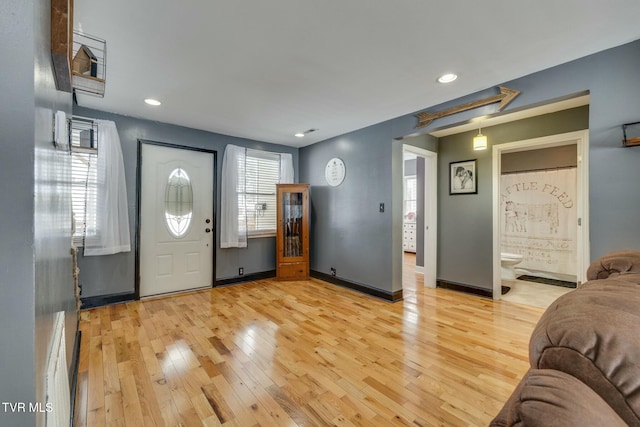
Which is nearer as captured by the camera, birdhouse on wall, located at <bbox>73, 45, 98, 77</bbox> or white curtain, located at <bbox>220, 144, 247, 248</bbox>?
birdhouse on wall, located at <bbox>73, 45, 98, 77</bbox>

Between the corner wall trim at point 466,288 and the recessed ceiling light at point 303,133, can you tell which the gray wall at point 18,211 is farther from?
the corner wall trim at point 466,288

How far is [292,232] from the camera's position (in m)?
4.63

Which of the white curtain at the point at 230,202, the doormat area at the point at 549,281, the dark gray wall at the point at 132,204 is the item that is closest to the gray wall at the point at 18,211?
the dark gray wall at the point at 132,204

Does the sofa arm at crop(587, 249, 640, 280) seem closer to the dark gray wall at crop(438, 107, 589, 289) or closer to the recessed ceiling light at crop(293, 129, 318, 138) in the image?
the dark gray wall at crop(438, 107, 589, 289)

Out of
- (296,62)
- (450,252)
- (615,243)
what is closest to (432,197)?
(450,252)

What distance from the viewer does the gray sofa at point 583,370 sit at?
0.45 metres

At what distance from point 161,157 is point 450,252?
4414 millimetres

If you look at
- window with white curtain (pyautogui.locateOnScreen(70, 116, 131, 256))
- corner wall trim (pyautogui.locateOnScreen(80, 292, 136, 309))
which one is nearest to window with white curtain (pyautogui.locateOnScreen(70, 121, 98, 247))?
window with white curtain (pyautogui.locateOnScreen(70, 116, 131, 256))

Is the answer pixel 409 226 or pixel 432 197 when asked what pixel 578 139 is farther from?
pixel 409 226

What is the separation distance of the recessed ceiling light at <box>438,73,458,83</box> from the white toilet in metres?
3.24

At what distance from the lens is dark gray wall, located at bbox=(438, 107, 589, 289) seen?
3.45 metres

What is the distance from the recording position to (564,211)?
4570 mm

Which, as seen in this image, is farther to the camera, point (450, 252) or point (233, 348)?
point (450, 252)

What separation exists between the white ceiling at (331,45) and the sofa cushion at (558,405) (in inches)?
70.8
